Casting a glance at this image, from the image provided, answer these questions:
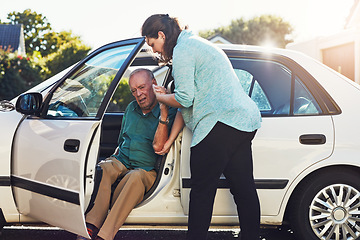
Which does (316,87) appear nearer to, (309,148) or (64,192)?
(309,148)

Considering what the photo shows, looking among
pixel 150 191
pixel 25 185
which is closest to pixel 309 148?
pixel 150 191

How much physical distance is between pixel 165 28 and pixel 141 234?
2.01m

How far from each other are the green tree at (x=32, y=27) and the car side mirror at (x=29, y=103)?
51320 millimetres

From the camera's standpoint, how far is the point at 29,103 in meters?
3.29

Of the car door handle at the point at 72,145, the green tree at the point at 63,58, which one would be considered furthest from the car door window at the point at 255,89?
the green tree at the point at 63,58

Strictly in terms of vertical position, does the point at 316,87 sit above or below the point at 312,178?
above

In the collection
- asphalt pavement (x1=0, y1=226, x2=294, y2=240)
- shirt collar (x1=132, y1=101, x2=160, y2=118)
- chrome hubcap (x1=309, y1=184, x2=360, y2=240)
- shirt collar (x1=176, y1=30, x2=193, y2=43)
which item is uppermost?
shirt collar (x1=176, y1=30, x2=193, y2=43)

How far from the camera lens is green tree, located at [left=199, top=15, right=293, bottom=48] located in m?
51.9

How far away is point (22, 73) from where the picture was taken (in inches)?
800

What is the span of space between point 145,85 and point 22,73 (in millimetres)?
17853

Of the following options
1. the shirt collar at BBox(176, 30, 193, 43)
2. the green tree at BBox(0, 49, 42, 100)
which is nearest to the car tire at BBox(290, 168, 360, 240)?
the shirt collar at BBox(176, 30, 193, 43)

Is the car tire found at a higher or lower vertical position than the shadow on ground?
higher

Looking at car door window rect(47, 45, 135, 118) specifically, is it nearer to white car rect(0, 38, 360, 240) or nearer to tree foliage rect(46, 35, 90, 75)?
white car rect(0, 38, 360, 240)

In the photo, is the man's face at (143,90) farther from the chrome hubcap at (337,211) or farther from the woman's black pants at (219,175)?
the chrome hubcap at (337,211)
